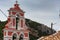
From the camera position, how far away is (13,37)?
1142 inches

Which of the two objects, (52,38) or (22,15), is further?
(22,15)

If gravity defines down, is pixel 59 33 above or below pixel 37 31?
above

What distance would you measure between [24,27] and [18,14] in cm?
123

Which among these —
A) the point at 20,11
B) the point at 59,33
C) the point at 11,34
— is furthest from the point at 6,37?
the point at 59,33

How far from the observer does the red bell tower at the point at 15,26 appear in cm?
2872

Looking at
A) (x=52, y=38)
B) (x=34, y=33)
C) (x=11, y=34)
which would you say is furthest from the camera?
(x=34, y=33)

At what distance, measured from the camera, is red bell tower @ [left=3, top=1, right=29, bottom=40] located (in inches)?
1131

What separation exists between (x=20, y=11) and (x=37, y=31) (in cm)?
1772

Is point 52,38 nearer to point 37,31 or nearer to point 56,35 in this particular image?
point 56,35

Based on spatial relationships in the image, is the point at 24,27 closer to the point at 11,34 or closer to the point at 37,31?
the point at 11,34

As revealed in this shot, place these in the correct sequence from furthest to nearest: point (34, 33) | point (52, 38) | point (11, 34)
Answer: point (34, 33)
point (11, 34)
point (52, 38)

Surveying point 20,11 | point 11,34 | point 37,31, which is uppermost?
point 20,11

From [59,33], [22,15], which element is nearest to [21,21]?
[22,15]

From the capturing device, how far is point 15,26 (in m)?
29.1
